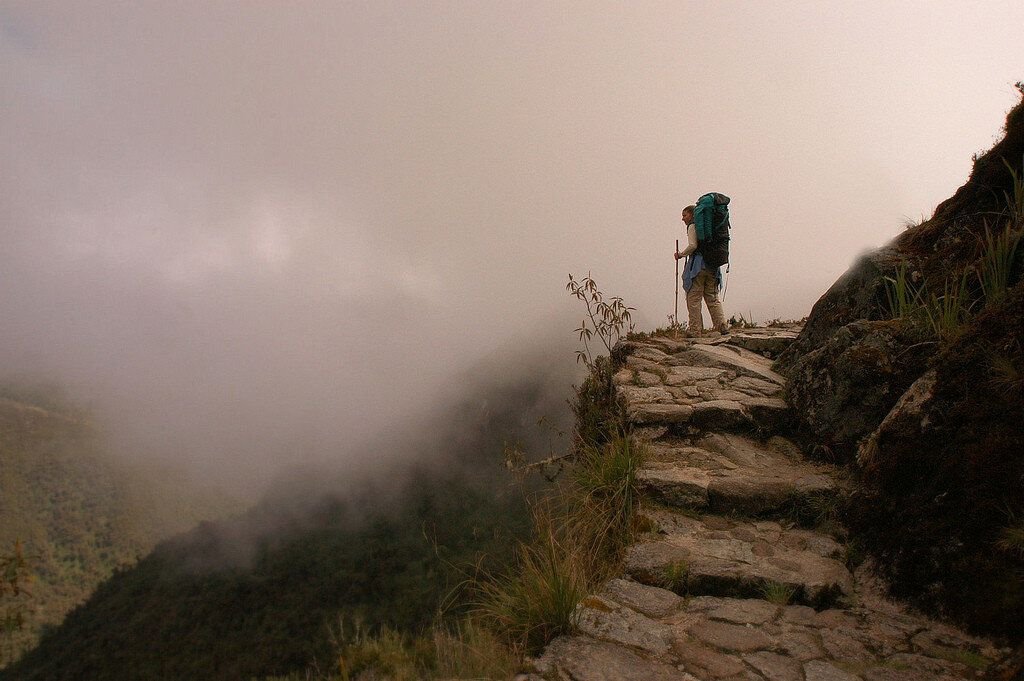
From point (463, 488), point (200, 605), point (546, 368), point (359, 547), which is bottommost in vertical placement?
point (200, 605)

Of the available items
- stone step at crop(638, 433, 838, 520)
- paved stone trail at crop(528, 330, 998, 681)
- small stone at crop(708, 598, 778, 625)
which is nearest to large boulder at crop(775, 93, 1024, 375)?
paved stone trail at crop(528, 330, 998, 681)

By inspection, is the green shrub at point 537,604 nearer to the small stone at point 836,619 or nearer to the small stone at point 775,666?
the small stone at point 775,666

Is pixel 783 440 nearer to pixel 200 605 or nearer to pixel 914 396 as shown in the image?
pixel 914 396

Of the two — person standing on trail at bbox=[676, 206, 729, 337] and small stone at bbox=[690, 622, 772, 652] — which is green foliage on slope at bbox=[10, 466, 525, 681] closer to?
person standing on trail at bbox=[676, 206, 729, 337]

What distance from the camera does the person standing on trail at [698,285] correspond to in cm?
991

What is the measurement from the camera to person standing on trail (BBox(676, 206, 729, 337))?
991cm

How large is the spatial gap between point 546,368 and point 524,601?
14313 cm

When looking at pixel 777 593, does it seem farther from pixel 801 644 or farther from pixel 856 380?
pixel 856 380

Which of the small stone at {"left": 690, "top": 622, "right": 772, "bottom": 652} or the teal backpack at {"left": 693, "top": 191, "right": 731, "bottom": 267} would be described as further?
the teal backpack at {"left": 693, "top": 191, "right": 731, "bottom": 267}

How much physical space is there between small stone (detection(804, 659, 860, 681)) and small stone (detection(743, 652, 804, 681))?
0.04m

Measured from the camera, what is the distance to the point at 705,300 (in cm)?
1020

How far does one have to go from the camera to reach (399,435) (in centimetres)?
18538

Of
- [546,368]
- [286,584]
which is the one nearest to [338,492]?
[286,584]

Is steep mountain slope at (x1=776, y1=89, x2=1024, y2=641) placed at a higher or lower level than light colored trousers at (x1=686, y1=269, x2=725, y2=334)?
lower
